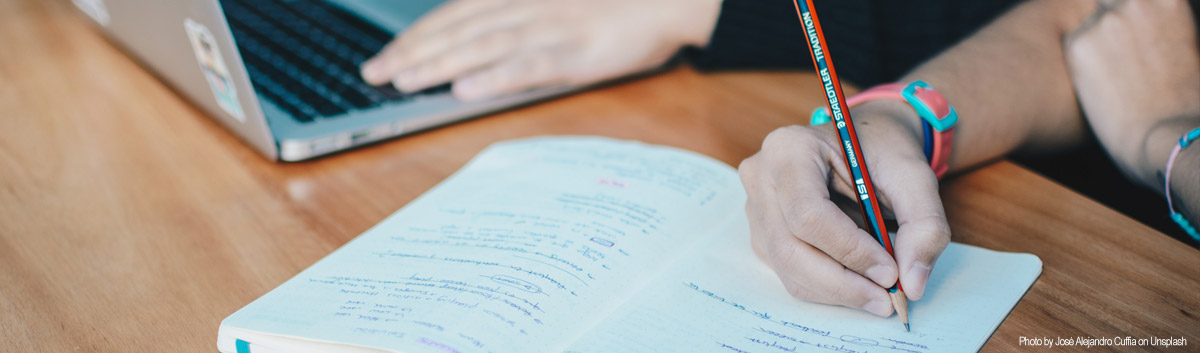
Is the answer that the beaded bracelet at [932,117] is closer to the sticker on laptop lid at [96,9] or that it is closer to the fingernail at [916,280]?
the fingernail at [916,280]

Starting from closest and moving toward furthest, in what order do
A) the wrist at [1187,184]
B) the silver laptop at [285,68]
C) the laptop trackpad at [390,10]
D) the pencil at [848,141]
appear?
the pencil at [848,141], the wrist at [1187,184], the silver laptop at [285,68], the laptop trackpad at [390,10]

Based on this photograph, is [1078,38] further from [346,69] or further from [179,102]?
[179,102]

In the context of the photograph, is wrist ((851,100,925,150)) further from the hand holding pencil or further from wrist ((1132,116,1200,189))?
wrist ((1132,116,1200,189))

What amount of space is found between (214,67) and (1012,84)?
69cm

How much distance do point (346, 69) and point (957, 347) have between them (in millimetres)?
649

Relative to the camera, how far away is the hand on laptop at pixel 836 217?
1.50 feet

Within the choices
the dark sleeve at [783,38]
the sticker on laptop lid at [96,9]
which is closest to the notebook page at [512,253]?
the dark sleeve at [783,38]

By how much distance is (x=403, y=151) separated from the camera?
0.72 meters

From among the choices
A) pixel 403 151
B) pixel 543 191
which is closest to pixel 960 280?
pixel 543 191

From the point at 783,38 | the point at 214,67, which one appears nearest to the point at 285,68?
the point at 214,67

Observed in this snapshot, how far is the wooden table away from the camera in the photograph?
Answer: 504 millimetres

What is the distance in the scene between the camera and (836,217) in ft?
1.50

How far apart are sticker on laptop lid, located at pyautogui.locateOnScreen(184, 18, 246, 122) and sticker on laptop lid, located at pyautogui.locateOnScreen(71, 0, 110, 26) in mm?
266

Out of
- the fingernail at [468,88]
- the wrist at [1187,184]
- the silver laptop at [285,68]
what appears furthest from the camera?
the fingernail at [468,88]
